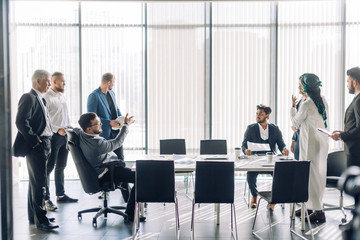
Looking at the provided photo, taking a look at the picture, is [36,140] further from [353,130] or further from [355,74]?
[355,74]

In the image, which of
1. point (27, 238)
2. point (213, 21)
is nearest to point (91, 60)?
point (213, 21)

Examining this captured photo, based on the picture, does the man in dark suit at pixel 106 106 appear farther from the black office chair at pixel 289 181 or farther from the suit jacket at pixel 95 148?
the black office chair at pixel 289 181

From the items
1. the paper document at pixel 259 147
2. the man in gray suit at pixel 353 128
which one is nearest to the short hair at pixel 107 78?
the paper document at pixel 259 147

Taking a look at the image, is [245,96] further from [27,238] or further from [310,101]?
[27,238]

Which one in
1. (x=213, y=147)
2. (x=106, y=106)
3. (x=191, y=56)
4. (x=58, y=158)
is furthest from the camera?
(x=191, y=56)

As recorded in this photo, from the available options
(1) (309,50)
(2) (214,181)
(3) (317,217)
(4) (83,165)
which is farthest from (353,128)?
(1) (309,50)

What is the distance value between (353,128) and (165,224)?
238cm

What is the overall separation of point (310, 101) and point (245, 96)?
2.79 metres

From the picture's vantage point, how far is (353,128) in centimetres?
446

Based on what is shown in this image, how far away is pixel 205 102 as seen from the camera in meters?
7.47

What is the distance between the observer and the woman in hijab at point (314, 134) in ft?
15.3

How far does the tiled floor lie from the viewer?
4.35 meters

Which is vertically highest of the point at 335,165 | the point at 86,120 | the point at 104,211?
the point at 86,120

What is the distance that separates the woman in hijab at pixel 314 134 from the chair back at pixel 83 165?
2.42 m
